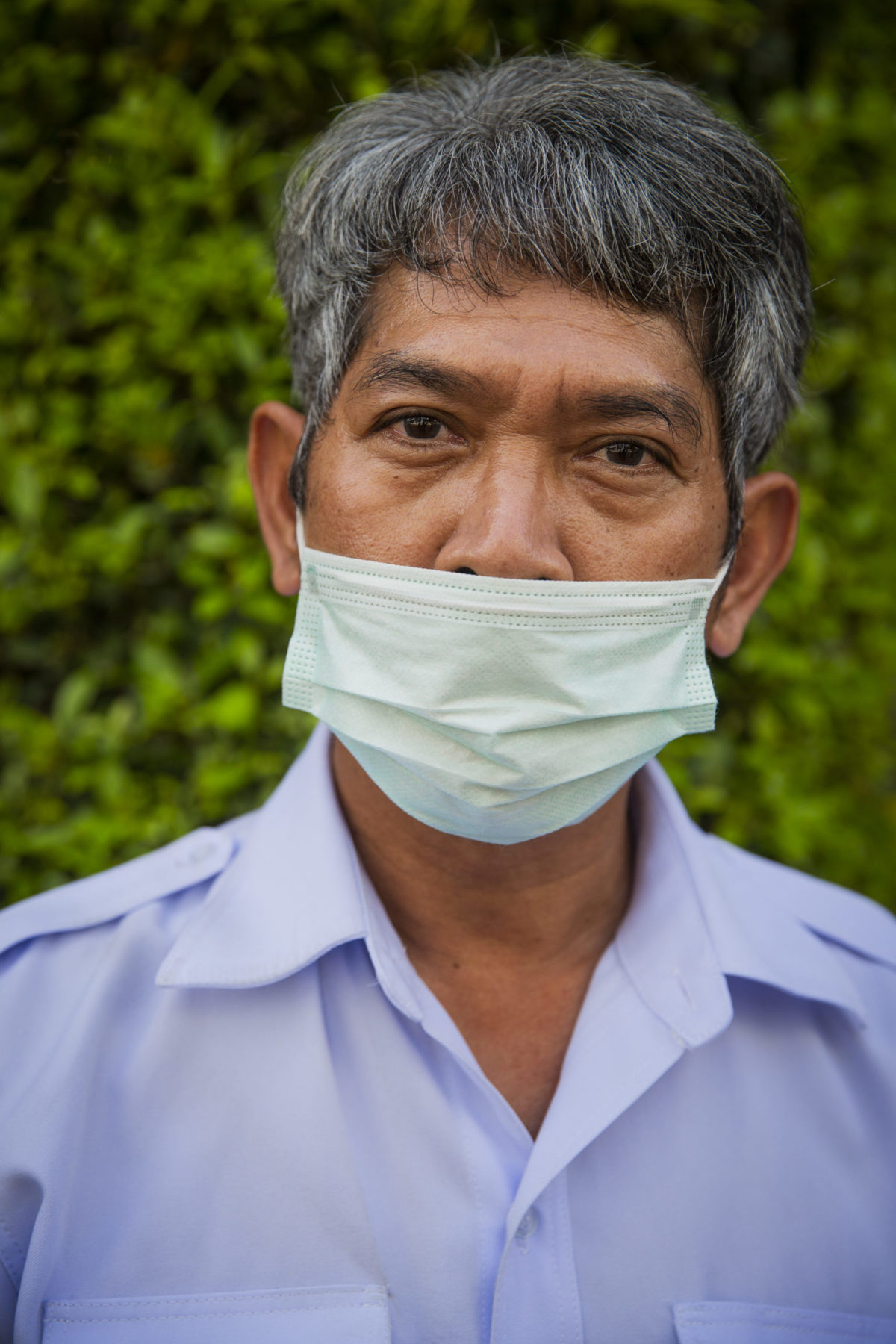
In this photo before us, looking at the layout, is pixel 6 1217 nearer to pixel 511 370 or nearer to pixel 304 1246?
pixel 304 1246

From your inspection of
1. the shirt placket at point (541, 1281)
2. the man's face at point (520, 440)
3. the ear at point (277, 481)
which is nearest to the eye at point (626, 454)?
the man's face at point (520, 440)

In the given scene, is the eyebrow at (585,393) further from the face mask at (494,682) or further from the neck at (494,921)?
the neck at (494,921)

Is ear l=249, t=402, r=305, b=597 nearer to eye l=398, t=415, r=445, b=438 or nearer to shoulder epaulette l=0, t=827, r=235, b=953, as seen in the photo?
eye l=398, t=415, r=445, b=438

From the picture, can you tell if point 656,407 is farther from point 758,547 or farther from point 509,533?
point 758,547

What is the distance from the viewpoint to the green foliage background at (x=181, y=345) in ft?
9.02

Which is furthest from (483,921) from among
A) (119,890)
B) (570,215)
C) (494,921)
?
(570,215)

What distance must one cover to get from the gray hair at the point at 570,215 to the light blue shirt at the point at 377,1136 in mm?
880

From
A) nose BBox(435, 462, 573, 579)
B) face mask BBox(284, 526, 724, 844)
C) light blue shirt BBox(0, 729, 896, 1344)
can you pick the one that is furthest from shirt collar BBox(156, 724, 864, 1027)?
nose BBox(435, 462, 573, 579)

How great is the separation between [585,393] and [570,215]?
319 millimetres

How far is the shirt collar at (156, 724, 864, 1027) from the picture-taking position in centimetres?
173

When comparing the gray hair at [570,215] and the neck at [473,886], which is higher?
the gray hair at [570,215]

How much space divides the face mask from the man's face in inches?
3.0

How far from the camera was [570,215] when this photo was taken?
168 centimetres

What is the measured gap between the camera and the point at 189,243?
280 centimetres
